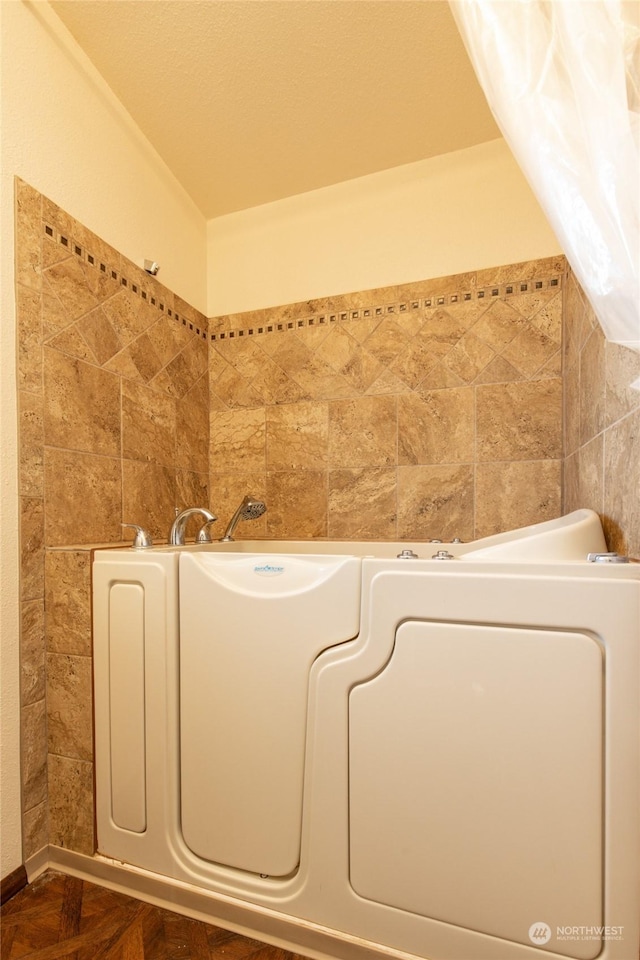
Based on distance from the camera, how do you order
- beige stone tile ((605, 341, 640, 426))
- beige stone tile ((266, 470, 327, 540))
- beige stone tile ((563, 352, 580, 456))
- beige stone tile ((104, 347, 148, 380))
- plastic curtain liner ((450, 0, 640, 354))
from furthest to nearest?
beige stone tile ((266, 470, 327, 540)) < beige stone tile ((104, 347, 148, 380)) < beige stone tile ((563, 352, 580, 456)) < beige stone tile ((605, 341, 640, 426)) < plastic curtain liner ((450, 0, 640, 354))

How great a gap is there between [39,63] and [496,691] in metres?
1.93

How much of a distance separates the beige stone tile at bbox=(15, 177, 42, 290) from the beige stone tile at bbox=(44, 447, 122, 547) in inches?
18.3

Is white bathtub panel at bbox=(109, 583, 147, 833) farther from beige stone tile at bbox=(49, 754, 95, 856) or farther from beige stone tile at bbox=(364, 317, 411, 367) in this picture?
beige stone tile at bbox=(364, 317, 411, 367)

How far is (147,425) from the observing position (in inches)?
67.3

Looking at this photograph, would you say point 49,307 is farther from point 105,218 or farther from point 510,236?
point 510,236

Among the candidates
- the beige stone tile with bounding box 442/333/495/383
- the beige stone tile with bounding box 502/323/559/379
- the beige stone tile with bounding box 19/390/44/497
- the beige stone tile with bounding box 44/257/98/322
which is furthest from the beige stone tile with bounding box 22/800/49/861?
the beige stone tile with bounding box 502/323/559/379

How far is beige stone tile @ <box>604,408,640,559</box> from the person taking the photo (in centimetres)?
82

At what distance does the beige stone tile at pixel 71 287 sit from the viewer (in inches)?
51.4

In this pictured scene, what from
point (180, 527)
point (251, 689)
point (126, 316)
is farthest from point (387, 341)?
point (251, 689)

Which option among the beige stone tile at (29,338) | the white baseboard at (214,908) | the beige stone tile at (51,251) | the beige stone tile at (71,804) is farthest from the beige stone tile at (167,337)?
the white baseboard at (214,908)

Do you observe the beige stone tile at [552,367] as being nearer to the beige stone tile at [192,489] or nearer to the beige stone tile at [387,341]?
the beige stone tile at [387,341]

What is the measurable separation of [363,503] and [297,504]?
0.98 ft

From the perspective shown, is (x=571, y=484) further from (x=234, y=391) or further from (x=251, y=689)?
(x=234, y=391)

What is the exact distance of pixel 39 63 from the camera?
1.26 m
